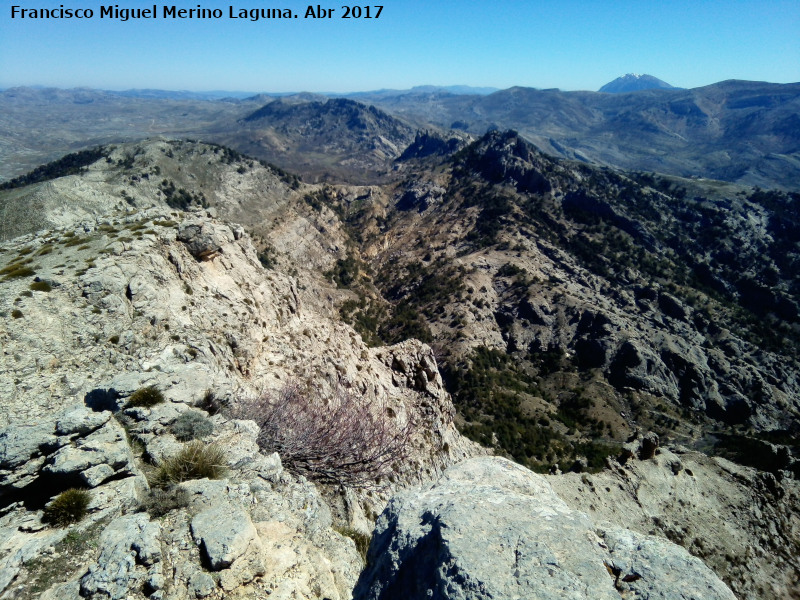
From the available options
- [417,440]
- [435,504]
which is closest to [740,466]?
[417,440]

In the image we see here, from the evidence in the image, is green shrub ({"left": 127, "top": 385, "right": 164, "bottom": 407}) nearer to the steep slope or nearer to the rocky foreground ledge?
the rocky foreground ledge

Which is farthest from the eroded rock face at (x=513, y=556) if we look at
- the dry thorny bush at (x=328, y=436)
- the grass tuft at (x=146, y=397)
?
the grass tuft at (x=146, y=397)

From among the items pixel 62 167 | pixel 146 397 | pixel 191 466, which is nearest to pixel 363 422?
pixel 146 397

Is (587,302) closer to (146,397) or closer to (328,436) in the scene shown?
(328,436)

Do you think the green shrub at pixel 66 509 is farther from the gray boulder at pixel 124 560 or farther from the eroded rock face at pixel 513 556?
the eroded rock face at pixel 513 556

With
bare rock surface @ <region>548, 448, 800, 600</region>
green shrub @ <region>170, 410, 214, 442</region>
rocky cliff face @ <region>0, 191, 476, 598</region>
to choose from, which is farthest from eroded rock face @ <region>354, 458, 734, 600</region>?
bare rock surface @ <region>548, 448, 800, 600</region>
